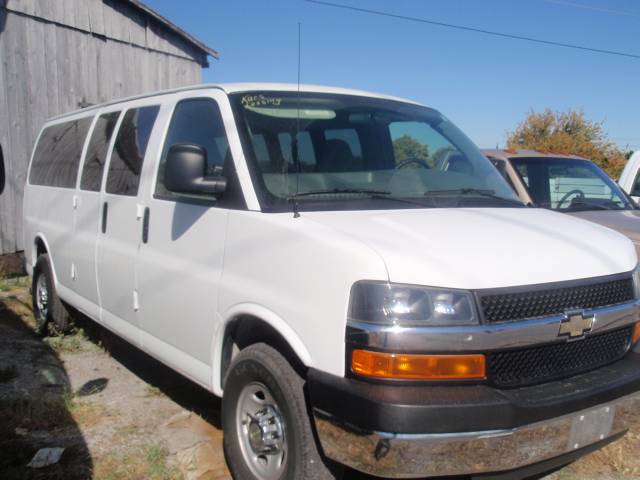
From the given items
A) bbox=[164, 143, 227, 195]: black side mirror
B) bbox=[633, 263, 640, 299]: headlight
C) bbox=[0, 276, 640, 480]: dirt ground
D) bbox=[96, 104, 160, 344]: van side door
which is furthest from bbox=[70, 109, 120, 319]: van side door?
bbox=[633, 263, 640, 299]: headlight

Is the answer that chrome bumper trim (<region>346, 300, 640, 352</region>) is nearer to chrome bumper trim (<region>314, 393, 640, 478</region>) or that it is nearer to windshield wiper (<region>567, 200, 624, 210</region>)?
chrome bumper trim (<region>314, 393, 640, 478</region>)

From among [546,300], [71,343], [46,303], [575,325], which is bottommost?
[71,343]

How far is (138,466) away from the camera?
11.8 feet

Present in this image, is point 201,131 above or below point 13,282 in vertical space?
above

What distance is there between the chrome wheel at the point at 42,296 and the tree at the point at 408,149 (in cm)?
382

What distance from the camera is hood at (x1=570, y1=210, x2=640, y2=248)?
5480mm

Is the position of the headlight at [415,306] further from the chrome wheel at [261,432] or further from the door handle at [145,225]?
the door handle at [145,225]

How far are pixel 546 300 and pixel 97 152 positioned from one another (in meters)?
3.81

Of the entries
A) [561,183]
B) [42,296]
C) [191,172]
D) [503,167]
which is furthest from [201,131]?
[561,183]

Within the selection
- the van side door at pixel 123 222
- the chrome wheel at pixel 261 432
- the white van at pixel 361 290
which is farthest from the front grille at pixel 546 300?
the van side door at pixel 123 222

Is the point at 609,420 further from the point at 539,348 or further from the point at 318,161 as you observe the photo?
the point at 318,161

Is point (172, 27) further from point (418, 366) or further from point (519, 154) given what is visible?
point (418, 366)

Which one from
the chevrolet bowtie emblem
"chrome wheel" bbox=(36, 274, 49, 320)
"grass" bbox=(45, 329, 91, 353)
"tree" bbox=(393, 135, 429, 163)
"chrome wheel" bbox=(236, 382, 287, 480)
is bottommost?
"grass" bbox=(45, 329, 91, 353)

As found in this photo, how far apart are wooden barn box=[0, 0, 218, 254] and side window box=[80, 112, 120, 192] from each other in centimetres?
358
